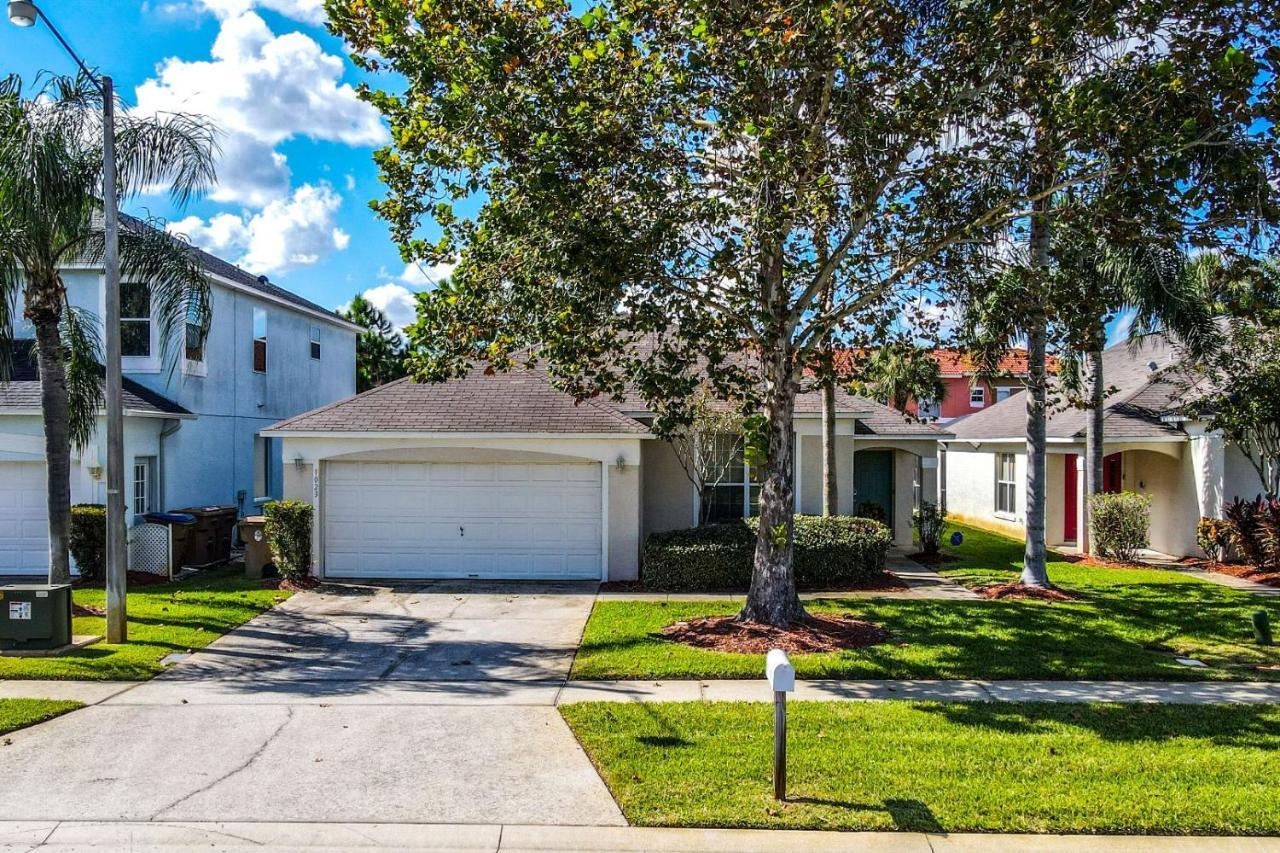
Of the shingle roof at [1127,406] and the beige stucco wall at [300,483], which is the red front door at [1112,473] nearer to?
the shingle roof at [1127,406]

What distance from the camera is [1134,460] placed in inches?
800

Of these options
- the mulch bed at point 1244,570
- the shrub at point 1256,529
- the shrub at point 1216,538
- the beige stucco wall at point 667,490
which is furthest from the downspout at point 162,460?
the shrub at point 1256,529

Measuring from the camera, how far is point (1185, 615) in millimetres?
12062

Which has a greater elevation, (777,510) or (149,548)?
(777,510)

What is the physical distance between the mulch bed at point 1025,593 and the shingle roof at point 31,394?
14864 millimetres

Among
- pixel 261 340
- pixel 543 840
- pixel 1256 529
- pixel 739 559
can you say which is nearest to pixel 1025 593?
pixel 739 559

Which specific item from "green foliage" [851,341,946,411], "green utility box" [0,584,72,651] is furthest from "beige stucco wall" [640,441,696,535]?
"green utility box" [0,584,72,651]

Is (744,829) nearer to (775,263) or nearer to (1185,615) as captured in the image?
(775,263)

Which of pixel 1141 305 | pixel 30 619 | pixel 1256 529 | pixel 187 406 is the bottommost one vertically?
pixel 30 619

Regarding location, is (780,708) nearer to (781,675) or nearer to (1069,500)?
(781,675)

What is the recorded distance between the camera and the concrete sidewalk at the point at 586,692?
8.38m

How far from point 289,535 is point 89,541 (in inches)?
139

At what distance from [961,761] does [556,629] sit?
6.15 m

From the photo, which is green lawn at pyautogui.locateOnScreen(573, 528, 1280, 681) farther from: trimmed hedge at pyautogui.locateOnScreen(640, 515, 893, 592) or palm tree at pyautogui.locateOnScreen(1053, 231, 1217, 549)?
palm tree at pyautogui.locateOnScreen(1053, 231, 1217, 549)
